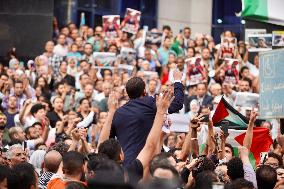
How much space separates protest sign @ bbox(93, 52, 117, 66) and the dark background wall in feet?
12.8

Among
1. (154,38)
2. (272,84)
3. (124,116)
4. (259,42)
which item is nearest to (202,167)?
(124,116)

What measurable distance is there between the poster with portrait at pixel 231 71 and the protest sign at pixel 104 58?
2.22 m

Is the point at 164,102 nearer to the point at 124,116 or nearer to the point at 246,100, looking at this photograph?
the point at 124,116

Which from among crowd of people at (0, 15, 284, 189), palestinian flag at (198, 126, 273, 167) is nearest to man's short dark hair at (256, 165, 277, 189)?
crowd of people at (0, 15, 284, 189)

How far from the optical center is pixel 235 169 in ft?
33.3

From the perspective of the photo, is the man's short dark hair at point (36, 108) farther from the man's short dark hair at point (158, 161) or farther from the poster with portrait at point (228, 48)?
the man's short dark hair at point (158, 161)

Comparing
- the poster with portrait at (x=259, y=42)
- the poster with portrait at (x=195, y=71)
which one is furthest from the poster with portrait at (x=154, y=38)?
the poster with portrait at (x=195, y=71)

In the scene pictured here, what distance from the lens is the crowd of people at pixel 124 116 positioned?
360 inches

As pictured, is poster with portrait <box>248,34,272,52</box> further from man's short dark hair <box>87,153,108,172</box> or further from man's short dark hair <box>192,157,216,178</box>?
man's short dark hair <box>87,153,108,172</box>

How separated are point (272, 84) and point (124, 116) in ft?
10.4

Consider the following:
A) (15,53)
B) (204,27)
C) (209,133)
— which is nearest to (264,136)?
(209,133)

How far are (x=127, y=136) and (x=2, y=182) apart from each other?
1826 mm

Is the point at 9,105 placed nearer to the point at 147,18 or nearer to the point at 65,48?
the point at 65,48

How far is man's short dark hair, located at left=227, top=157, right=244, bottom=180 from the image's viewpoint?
10.1 m
